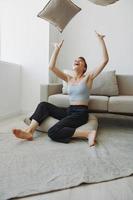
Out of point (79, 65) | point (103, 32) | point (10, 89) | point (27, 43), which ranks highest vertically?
point (103, 32)

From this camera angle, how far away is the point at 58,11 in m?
2.75

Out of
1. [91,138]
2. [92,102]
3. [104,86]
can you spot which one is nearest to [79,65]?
[92,102]

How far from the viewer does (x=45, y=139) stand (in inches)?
103

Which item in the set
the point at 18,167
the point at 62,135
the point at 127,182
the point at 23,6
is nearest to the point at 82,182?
the point at 127,182

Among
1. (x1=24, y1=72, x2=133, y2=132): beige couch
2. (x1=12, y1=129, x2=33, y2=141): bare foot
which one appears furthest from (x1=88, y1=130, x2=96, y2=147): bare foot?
(x1=12, y1=129, x2=33, y2=141): bare foot

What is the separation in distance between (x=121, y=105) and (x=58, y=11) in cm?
132

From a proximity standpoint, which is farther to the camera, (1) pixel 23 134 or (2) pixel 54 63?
(2) pixel 54 63

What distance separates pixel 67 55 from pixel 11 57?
1005mm

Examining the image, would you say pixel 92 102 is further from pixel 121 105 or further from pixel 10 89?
pixel 10 89

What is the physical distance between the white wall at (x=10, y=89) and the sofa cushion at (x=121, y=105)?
1.72 metres

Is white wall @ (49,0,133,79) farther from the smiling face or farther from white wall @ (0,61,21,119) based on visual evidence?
the smiling face

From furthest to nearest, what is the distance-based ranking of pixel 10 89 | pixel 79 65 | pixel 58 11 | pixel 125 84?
pixel 10 89 → pixel 125 84 → pixel 79 65 → pixel 58 11

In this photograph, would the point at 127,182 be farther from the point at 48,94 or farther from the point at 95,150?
the point at 48,94

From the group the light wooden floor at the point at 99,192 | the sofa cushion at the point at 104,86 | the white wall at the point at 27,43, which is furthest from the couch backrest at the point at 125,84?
the light wooden floor at the point at 99,192
